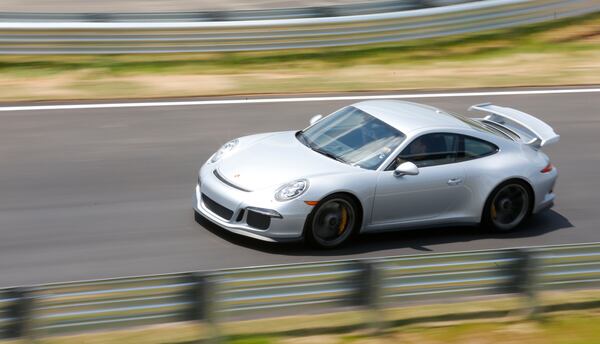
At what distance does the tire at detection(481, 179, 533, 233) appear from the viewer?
9.41 meters

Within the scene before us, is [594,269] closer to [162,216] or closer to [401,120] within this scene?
[401,120]

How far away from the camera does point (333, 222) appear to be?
8.64 metres

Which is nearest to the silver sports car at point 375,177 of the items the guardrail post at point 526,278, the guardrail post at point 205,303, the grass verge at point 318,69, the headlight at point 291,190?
the headlight at point 291,190

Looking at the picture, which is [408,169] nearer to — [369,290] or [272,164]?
[272,164]

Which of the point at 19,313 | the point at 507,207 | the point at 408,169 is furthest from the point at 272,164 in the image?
the point at 19,313

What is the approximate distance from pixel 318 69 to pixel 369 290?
33.2 ft

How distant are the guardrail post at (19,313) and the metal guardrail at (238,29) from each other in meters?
10.7

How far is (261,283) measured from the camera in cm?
632

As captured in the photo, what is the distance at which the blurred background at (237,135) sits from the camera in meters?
6.33

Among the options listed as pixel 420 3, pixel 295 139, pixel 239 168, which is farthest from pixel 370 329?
pixel 420 3

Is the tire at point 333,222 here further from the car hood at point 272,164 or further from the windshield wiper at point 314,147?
the windshield wiper at point 314,147

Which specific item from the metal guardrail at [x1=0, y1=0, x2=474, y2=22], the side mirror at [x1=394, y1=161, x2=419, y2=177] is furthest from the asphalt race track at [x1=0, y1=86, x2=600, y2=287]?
the metal guardrail at [x1=0, y1=0, x2=474, y2=22]

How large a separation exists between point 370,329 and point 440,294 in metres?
0.65

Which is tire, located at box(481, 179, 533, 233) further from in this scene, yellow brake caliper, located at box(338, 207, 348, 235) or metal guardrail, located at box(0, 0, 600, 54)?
metal guardrail, located at box(0, 0, 600, 54)
